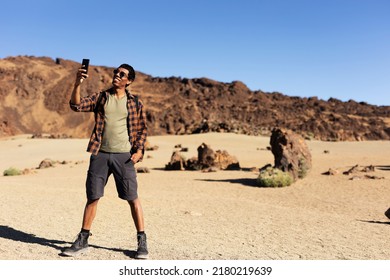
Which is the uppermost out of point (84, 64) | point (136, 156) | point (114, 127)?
point (84, 64)

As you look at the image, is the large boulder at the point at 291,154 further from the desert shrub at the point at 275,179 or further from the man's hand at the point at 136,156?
the man's hand at the point at 136,156

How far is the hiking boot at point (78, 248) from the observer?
5.12m

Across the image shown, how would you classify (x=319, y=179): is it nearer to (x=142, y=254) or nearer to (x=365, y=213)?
(x=365, y=213)

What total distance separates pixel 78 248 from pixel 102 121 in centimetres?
156

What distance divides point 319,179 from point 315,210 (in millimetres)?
5705

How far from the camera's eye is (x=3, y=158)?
29609mm

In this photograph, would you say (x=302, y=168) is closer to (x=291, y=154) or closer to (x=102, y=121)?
(x=291, y=154)

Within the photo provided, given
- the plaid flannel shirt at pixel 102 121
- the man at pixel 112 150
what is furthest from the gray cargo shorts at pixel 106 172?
the plaid flannel shirt at pixel 102 121

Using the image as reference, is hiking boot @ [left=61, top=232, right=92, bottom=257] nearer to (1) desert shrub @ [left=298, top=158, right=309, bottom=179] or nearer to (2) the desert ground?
(2) the desert ground

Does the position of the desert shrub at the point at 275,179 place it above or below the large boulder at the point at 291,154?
below

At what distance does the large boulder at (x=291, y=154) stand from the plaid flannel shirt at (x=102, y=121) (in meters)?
10.7

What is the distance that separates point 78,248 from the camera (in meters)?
5.21

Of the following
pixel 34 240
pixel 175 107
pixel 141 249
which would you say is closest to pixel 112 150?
pixel 141 249
